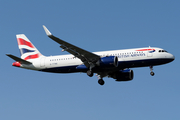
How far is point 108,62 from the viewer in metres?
48.3

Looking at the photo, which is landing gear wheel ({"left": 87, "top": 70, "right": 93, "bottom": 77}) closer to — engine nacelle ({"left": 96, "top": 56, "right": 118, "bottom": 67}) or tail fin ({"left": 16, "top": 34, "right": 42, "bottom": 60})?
engine nacelle ({"left": 96, "top": 56, "right": 118, "bottom": 67})

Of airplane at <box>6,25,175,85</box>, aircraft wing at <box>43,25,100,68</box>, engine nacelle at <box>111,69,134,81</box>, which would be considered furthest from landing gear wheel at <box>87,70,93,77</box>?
engine nacelle at <box>111,69,134,81</box>

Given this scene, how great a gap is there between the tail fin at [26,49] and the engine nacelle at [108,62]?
12.6 metres

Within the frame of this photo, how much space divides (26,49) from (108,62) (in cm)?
1676

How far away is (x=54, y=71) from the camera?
5338 cm

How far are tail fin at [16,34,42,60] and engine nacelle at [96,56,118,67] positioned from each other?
12605mm

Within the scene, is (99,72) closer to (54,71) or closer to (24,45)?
(54,71)

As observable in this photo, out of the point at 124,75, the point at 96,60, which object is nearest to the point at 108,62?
the point at 96,60

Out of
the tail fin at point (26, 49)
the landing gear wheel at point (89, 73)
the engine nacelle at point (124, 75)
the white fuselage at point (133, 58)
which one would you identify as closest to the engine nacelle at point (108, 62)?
the white fuselage at point (133, 58)

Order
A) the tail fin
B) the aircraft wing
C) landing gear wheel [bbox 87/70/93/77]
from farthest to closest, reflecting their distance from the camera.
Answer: the tail fin < landing gear wheel [bbox 87/70/93/77] < the aircraft wing

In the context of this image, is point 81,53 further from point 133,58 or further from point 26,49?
point 26,49

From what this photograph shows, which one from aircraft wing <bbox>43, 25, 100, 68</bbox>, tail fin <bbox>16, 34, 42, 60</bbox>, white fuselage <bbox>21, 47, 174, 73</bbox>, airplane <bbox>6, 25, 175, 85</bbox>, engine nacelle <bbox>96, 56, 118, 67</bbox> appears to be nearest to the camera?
aircraft wing <bbox>43, 25, 100, 68</bbox>

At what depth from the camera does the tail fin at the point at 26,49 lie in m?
56.8

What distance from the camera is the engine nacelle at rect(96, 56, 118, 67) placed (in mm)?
48094
